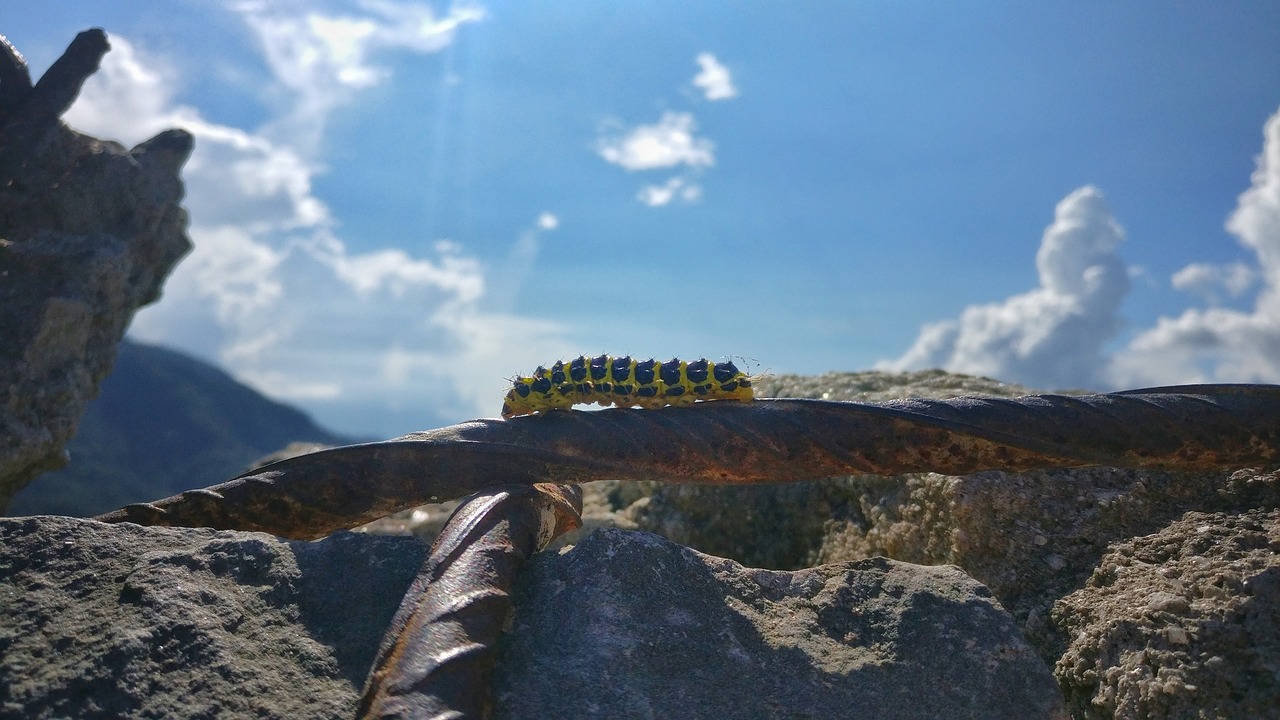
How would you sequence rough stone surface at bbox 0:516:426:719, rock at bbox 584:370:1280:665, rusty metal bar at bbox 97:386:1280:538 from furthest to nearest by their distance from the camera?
rock at bbox 584:370:1280:665 < rusty metal bar at bbox 97:386:1280:538 < rough stone surface at bbox 0:516:426:719

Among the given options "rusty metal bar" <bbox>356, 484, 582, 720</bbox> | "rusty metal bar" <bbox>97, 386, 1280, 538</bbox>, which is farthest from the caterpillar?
"rusty metal bar" <bbox>356, 484, 582, 720</bbox>

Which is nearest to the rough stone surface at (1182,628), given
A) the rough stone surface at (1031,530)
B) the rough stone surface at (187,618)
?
the rough stone surface at (1031,530)

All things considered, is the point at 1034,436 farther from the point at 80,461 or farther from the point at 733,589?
the point at 80,461

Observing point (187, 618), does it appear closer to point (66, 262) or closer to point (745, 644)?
point (745, 644)

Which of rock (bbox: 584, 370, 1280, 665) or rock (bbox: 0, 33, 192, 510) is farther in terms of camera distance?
rock (bbox: 0, 33, 192, 510)

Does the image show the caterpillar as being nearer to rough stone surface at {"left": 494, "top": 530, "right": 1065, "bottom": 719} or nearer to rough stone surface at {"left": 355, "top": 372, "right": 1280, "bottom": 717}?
rough stone surface at {"left": 494, "top": 530, "right": 1065, "bottom": 719}

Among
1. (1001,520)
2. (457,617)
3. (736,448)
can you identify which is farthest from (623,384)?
(1001,520)
